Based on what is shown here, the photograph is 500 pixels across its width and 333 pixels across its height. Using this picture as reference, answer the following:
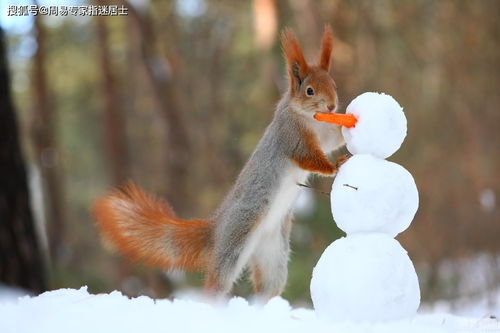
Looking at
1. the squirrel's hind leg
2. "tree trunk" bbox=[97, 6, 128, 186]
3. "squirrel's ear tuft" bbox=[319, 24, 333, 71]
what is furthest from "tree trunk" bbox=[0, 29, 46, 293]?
"tree trunk" bbox=[97, 6, 128, 186]

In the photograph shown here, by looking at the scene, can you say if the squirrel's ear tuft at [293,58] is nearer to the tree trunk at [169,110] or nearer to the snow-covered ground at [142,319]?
the snow-covered ground at [142,319]

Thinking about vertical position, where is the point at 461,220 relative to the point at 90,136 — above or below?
below

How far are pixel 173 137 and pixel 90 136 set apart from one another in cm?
718

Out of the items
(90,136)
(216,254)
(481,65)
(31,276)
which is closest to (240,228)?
(216,254)

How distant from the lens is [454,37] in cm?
954

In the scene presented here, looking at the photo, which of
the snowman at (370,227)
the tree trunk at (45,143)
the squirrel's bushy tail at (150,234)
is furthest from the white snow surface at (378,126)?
the tree trunk at (45,143)

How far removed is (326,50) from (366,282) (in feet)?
3.73

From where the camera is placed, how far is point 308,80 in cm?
263

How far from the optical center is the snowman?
6.87 feet

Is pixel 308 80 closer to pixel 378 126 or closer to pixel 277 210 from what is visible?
pixel 378 126

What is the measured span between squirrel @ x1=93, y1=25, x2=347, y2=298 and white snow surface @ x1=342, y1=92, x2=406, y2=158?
21 centimetres

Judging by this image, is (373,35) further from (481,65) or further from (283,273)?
(283,273)

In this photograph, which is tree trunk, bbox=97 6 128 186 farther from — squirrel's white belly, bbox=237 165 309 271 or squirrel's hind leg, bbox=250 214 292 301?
squirrel's white belly, bbox=237 165 309 271

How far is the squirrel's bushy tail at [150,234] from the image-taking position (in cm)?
283
